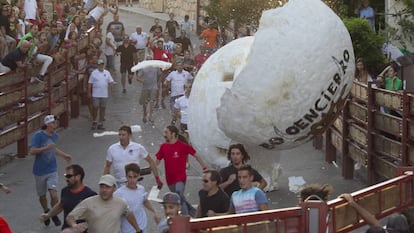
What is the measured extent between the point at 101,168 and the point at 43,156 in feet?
12.4

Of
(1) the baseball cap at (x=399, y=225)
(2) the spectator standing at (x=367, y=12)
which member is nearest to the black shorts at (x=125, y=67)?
(2) the spectator standing at (x=367, y=12)

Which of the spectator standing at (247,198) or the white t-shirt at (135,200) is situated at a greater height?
the spectator standing at (247,198)

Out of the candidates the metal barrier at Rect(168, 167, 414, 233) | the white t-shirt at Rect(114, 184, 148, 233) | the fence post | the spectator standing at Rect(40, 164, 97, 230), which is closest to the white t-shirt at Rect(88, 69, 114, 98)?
the spectator standing at Rect(40, 164, 97, 230)

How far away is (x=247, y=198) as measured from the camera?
35.1ft

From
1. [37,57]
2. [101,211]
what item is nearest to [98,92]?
[37,57]

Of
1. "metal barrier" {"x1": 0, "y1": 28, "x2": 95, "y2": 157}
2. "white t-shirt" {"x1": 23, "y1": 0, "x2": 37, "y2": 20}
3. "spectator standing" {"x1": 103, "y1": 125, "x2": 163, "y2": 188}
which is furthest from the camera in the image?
"white t-shirt" {"x1": 23, "y1": 0, "x2": 37, "y2": 20}

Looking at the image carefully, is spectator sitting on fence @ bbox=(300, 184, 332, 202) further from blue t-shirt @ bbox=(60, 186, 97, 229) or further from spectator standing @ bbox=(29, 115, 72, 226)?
spectator standing @ bbox=(29, 115, 72, 226)

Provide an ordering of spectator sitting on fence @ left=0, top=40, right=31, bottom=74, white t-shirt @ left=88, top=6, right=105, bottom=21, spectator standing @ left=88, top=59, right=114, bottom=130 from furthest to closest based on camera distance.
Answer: white t-shirt @ left=88, top=6, right=105, bottom=21
spectator standing @ left=88, top=59, right=114, bottom=130
spectator sitting on fence @ left=0, top=40, right=31, bottom=74

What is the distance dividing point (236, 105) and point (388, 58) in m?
8.25

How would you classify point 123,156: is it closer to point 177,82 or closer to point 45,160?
point 45,160

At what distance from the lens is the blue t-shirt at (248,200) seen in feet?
34.9

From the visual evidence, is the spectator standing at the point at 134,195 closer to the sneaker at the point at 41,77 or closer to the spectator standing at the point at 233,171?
the spectator standing at the point at 233,171

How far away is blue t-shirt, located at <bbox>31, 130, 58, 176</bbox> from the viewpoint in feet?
48.1

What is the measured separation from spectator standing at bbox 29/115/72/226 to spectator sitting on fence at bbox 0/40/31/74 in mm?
5614
